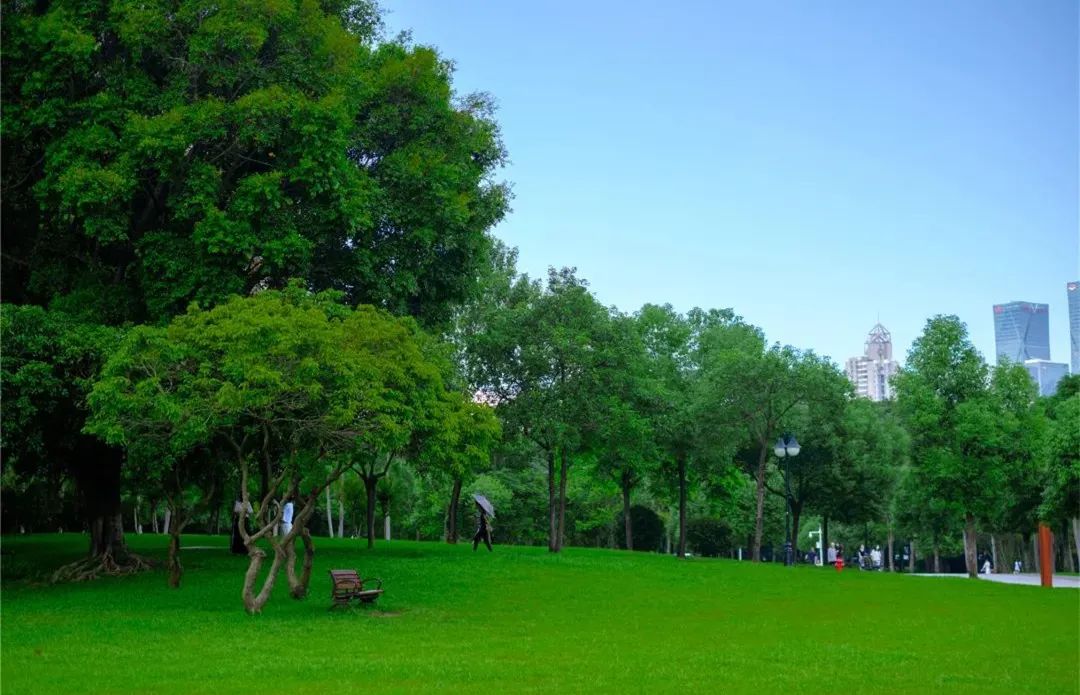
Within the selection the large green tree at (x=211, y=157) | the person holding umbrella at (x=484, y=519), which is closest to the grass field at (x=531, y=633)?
the person holding umbrella at (x=484, y=519)

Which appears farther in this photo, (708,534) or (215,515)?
(708,534)

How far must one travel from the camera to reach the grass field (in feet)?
49.1

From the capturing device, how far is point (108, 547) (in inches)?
1230

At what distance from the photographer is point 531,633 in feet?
69.3

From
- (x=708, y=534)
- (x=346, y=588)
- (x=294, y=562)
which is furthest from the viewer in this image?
(x=708, y=534)

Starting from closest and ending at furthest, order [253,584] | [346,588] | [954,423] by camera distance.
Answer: [253,584], [346,588], [954,423]

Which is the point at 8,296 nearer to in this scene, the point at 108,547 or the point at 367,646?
the point at 108,547

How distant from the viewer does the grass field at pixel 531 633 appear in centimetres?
1498

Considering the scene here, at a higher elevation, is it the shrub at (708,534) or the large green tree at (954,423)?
the large green tree at (954,423)

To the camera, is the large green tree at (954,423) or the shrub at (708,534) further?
the shrub at (708,534)

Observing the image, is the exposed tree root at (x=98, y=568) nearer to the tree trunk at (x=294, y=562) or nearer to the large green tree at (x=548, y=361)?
the tree trunk at (x=294, y=562)

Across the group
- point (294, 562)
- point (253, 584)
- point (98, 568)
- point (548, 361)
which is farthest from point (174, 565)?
point (548, 361)

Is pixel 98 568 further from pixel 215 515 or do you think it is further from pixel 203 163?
pixel 215 515

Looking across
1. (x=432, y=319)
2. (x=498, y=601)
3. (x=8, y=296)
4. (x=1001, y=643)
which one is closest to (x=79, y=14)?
(x=8, y=296)
